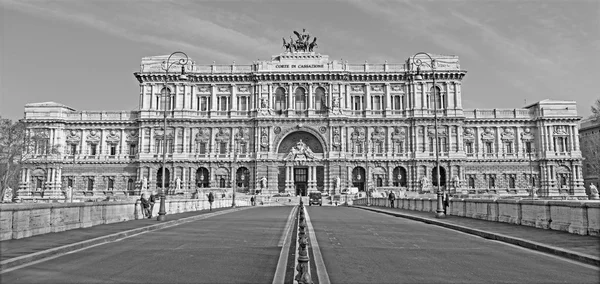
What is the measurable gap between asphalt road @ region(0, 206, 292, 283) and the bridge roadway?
21 mm

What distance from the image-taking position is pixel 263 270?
1183cm

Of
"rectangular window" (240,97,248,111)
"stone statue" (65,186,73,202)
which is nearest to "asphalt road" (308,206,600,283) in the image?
"rectangular window" (240,97,248,111)

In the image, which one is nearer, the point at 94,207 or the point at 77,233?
the point at 77,233

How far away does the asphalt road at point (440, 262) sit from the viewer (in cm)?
1084

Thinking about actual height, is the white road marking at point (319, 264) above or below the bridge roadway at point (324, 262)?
above

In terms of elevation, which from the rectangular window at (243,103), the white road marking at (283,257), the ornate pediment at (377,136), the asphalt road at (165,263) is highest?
the rectangular window at (243,103)

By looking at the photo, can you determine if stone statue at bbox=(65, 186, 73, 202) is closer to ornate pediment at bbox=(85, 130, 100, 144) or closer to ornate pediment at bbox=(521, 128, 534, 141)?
ornate pediment at bbox=(85, 130, 100, 144)

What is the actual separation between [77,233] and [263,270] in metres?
11.4

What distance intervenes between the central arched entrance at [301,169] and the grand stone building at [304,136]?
0.17 metres

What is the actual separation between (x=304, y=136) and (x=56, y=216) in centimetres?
6100

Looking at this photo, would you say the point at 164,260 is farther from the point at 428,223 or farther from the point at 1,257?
the point at 428,223

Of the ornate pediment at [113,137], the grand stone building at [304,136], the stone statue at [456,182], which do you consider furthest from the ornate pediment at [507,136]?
the ornate pediment at [113,137]

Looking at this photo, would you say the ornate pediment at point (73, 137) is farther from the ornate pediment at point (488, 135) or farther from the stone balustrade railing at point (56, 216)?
the ornate pediment at point (488, 135)

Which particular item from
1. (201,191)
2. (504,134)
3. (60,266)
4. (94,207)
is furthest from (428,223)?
(504,134)
